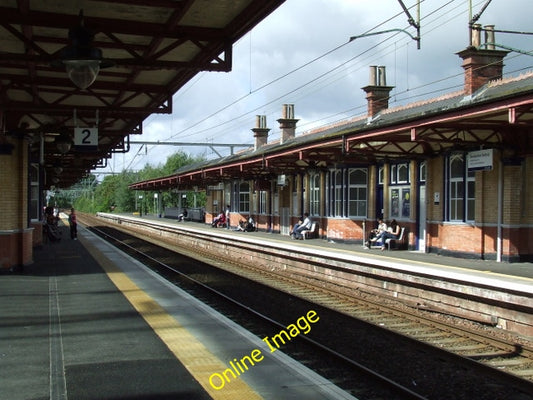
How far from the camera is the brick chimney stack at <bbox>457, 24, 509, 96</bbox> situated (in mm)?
18062

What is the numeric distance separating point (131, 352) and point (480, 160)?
11.7 metres

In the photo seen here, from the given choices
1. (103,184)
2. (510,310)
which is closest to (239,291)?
(510,310)

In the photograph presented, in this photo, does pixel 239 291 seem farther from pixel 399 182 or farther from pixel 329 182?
pixel 329 182

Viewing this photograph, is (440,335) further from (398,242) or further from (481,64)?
(481,64)

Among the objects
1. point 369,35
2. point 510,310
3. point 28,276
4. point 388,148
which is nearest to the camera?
point 510,310

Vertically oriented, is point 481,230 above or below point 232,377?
above

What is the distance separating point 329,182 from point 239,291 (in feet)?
39.6

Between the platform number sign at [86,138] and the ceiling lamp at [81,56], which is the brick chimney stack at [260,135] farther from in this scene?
the ceiling lamp at [81,56]

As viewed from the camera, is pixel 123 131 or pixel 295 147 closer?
pixel 123 131

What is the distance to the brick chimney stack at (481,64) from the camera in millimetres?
18062

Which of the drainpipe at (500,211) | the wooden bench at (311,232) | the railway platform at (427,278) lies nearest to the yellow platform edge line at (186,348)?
the railway platform at (427,278)

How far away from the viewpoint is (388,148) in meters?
19.4

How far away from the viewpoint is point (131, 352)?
636 cm

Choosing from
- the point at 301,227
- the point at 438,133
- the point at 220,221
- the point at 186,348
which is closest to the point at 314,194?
the point at 301,227
